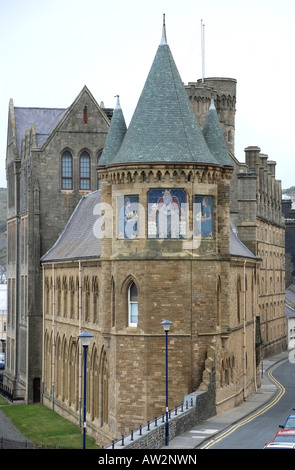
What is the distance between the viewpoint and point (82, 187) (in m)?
77.7

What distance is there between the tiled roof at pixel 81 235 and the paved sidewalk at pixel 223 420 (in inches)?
422

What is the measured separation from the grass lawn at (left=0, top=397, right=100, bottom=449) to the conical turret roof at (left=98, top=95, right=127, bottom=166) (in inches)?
548

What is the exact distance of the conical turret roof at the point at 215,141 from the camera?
55031 mm

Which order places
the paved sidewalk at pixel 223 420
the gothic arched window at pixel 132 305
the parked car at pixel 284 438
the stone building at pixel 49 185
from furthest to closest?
the stone building at pixel 49 185 < the gothic arched window at pixel 132 305 < the paved sidewalk at pixel 223 420 < the parked car at pixel 284 438

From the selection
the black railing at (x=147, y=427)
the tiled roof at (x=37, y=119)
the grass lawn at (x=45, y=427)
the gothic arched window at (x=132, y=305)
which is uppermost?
the tiled roof at (x=37, y=119)

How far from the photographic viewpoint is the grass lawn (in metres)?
56.1

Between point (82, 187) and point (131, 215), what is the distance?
25.4 metres

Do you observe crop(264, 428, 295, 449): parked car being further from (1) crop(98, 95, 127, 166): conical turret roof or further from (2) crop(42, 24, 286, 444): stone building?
(1) crop(98, 95, 127, 166): conical turret roof

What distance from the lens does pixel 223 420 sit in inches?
2040

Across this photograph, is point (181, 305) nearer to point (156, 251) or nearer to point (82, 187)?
point (156, 251)

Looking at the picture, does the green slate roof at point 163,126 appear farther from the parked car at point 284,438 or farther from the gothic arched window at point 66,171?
the gothic arched window at point 66,171

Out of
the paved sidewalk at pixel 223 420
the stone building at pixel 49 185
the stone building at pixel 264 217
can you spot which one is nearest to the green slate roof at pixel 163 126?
the paved sidewalk at pixel 223 420

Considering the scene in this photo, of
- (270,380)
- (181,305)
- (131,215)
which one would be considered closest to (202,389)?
(181,305)
